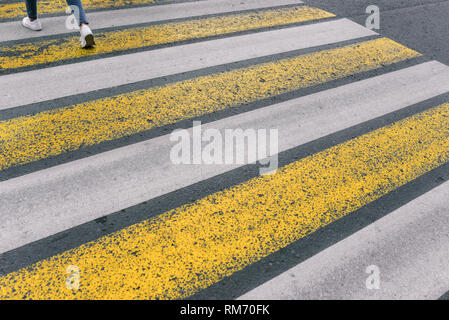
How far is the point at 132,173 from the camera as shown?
8.13ft

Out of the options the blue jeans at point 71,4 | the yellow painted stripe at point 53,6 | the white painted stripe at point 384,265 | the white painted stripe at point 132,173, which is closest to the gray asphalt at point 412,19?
the white painted stripe at point 132,173

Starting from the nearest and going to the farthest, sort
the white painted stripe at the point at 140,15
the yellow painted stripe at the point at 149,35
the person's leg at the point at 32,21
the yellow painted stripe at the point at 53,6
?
the yellow painted stripe at the point at 149,35 < the person's leg at the point at 32,21 < the white painted stripe at the point at 140,15 < the yellow painted stripe at the point at 53,6

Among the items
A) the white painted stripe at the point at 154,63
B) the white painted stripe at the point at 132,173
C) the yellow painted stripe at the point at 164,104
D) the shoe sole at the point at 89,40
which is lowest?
the white painted stripe at the point at 132,173

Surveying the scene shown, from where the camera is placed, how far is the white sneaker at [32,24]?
3951 mm

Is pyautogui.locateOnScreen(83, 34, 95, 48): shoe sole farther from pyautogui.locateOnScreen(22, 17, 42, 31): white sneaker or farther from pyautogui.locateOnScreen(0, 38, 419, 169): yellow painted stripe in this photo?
pyautogui.locateOnScreen(0, 38, 419, 169): yellow painted stripe

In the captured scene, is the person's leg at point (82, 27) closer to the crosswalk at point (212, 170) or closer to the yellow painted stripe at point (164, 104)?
the crosswalk at point (212, 170)

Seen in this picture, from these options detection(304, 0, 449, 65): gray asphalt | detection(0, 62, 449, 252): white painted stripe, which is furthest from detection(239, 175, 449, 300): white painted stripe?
detection(304, 0, 449, 65): gray asphalt

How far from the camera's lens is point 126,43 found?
4.01 m

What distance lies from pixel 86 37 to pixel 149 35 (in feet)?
2.54

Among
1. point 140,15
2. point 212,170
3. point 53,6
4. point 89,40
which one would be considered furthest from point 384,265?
point 53,6

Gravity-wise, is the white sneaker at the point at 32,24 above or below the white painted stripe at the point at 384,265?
above

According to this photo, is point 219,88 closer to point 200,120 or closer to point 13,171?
point 200,120

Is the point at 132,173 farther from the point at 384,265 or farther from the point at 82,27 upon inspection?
the point at 82,27
